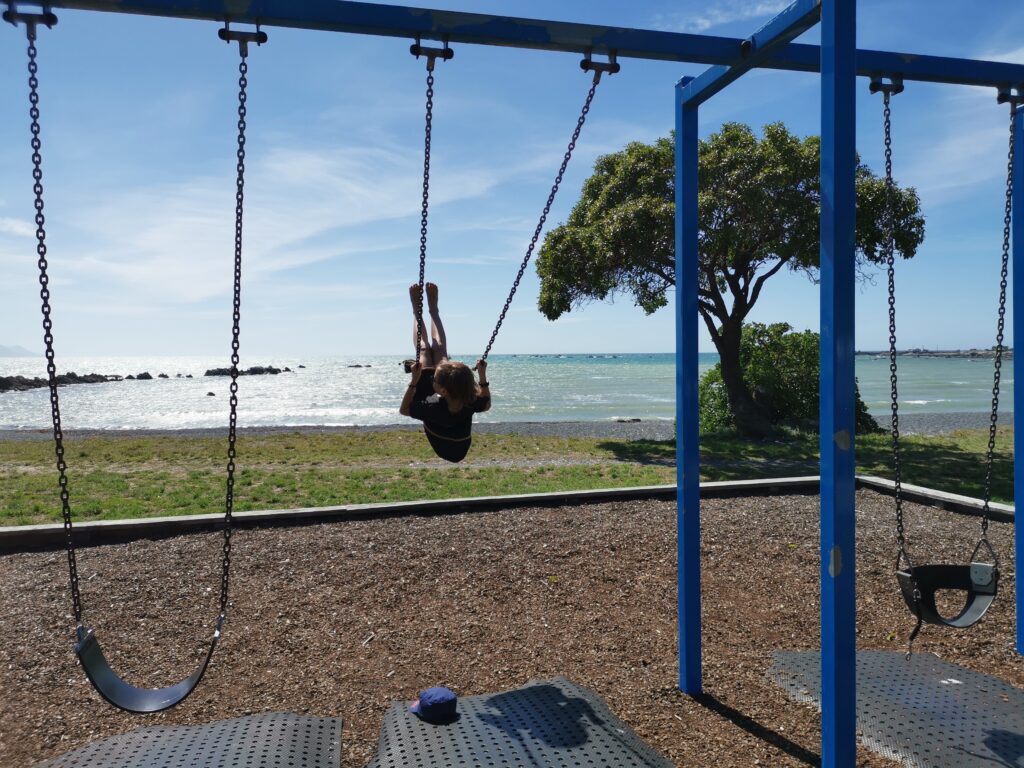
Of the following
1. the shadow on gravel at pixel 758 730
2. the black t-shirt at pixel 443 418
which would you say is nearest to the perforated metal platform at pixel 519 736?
the shadow on gravel at pixel 758 730

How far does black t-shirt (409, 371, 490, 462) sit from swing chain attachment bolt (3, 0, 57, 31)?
246cm

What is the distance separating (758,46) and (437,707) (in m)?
3.05

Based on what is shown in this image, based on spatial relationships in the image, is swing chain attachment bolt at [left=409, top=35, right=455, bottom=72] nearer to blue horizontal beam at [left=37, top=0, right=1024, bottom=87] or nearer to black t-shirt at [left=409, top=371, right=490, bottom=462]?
blue horizontal beam at [left=37, top=0, right=1024, bottom=87]

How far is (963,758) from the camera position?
2.71 m

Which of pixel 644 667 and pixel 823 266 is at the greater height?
pixel 823 266

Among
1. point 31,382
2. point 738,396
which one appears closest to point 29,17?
point 738,396

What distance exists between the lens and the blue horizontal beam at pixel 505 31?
9.25ft

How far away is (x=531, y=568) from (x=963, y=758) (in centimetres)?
280

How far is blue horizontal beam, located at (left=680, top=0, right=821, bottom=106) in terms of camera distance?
8.31ft

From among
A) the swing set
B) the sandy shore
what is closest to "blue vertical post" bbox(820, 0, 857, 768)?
the swing set

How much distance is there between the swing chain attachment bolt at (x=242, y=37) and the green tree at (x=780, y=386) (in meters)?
14.3

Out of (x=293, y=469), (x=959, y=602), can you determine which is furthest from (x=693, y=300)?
(x=293, y=469)

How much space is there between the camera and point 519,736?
2.84m

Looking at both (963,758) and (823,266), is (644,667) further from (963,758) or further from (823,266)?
(823,266)
